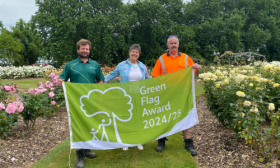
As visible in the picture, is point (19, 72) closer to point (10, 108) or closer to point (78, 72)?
point (10, 108)

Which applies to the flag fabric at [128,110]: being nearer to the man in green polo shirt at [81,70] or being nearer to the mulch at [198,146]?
the man in green polo shirt at [81,70]

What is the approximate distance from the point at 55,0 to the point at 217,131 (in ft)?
96.0

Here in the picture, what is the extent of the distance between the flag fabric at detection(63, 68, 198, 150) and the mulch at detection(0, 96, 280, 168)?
0.63 meters

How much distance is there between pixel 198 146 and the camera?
145 inches

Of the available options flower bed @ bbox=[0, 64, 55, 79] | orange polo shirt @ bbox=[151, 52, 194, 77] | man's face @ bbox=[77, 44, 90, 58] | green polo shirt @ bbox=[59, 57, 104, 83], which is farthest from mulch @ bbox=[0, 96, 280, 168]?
flower bed @ bbox=[0, 64, 55, 79]

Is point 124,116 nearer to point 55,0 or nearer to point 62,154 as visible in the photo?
point 62,154

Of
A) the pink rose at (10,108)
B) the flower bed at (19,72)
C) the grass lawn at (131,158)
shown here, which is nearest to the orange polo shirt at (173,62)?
the grass lawn at (131,158)

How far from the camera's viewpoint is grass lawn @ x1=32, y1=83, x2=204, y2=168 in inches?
125

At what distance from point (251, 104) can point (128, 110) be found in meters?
1.90

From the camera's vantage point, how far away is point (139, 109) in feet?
10.6

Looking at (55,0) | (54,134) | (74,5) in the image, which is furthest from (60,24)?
(54,134)

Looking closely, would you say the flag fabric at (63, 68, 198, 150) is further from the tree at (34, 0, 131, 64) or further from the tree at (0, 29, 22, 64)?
the tree at (0, 29, 22, 64)

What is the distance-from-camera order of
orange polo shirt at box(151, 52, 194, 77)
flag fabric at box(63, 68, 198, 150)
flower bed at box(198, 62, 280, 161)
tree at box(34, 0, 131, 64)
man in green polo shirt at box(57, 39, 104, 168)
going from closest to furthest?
flower bed at box(198, 62, 280, 161) → flag fabric at box(63, 68, 198, 150) → man in green polo shirt at box(57, 39, 104, 168) → orange polo shirt at box(151, 52, 194, 77) → tree at box(34, 0, 131, 64)

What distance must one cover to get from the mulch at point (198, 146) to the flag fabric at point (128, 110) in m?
0.63
